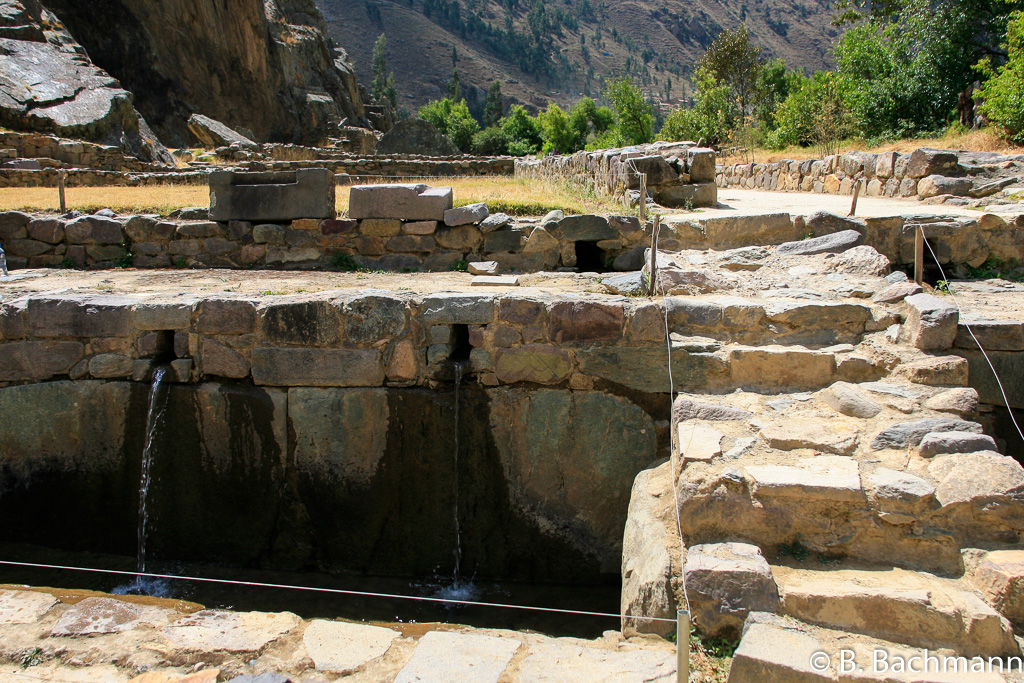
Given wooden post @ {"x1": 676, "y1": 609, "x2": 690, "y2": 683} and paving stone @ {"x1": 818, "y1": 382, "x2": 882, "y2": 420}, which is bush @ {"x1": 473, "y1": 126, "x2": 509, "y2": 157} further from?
wooden post @ {"x1": 676, "y1": 609, "x2": 690, "y2": 683}

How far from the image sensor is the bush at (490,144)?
127ft

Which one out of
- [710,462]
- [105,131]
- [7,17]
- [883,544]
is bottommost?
[883,544]

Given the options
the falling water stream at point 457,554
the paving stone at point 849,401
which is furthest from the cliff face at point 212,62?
the paving stone at point 849,401

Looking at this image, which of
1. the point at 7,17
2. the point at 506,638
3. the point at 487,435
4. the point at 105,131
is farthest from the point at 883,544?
the point at 7,17

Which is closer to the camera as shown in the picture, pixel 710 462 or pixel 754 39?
pixel 710 462

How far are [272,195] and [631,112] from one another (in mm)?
30824

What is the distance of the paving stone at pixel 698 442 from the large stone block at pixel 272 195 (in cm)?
487

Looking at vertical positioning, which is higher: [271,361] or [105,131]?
[105,131]

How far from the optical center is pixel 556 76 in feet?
334

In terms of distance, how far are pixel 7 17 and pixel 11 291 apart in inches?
751

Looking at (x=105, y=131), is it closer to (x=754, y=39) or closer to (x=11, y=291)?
(x=11, y=291)

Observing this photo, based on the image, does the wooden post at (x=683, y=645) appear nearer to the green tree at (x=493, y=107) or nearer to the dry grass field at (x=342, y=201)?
the dry grass field at (x=342, y=201)

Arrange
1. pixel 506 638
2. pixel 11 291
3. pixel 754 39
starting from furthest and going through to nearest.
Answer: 1. pixel 754 39
2. pixel 11 291
3. pixel 506 638

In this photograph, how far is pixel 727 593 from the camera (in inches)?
109
